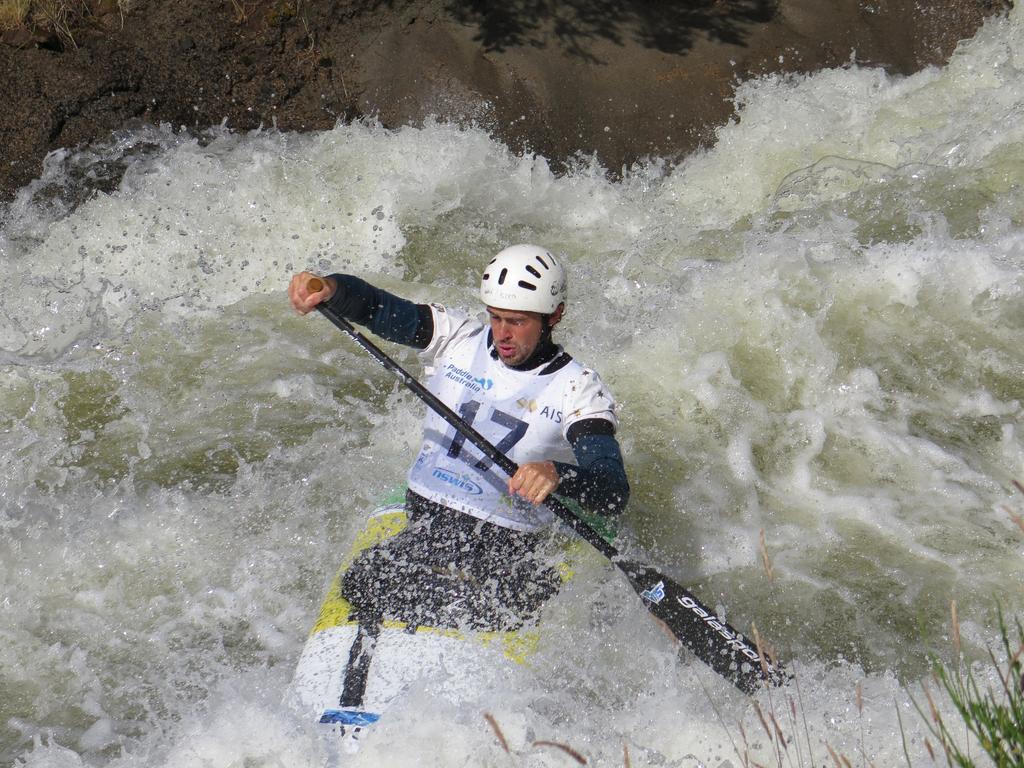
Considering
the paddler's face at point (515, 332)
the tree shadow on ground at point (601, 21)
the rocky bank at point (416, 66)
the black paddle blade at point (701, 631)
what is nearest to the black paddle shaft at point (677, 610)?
the black paddle blade at point (701, 631)

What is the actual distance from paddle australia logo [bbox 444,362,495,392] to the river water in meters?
0.92

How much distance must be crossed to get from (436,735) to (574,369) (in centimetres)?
157

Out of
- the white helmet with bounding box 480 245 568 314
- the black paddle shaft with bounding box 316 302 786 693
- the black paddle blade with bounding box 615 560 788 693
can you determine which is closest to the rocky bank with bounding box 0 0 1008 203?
the white helmet with bounding box 480 245 568 314

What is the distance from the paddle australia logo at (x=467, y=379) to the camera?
440 centimetres

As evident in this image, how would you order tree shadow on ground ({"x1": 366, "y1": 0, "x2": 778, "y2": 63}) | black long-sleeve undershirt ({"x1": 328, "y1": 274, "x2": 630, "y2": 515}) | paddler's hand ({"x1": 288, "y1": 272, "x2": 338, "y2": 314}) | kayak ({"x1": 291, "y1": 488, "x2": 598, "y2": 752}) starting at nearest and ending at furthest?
kayak ({"x1": 291, "y1": 488, "x2": 598, "y2": 752}), black long-sleeve undershirt ({"x1": 328, "y1": 274, "x2": 630, "y2": 515}), paddler's hand ({"x1": 288, "y1": 272, "x2": 338, "y2": 314}), tree shadow on ground ({"x1": 366, "y1": 0, "x2": 778, "y2": 63})

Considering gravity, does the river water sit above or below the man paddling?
below

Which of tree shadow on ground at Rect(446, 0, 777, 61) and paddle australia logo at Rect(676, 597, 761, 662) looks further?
tree shadow on ground at Rect(446, 0, 777, 61)

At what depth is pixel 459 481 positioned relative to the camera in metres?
4.29

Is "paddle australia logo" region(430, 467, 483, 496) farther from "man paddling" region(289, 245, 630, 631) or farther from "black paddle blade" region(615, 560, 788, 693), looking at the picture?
"black paddle blade" region(615, 560, 788, 693)

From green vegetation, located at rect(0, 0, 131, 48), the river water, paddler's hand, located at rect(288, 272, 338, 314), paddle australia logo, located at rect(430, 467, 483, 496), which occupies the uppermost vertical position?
paddler's hand, located at rect(288, 272, 338, 314)

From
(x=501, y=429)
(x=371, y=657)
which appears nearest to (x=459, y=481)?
(x=501, y=429)

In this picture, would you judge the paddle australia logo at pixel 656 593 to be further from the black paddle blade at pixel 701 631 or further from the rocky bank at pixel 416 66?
the rocky bank at pixel 416 66

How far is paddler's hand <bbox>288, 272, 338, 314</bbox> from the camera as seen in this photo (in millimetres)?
4312

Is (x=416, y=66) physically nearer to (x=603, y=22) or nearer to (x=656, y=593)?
(x=603, y=22)
